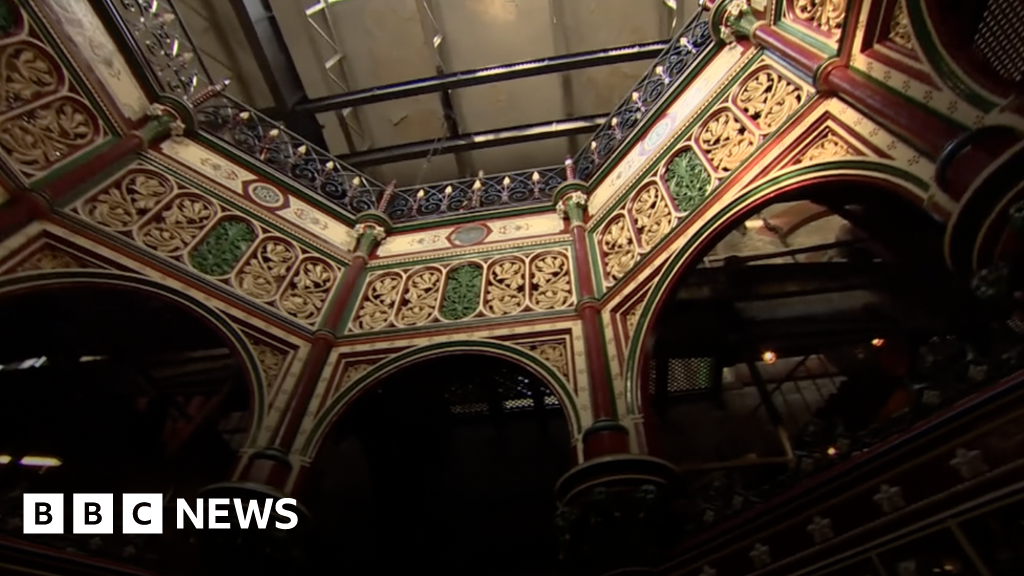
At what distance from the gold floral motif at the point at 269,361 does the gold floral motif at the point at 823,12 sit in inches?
191

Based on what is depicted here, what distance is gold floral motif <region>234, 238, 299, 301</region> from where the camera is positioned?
568cm

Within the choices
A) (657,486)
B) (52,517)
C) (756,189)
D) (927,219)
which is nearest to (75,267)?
(52,517)

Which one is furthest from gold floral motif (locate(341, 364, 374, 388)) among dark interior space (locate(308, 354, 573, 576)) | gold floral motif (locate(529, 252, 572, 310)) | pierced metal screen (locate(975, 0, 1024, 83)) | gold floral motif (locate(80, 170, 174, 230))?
pierced metal screen (locate(975, 0, 1024, 83))

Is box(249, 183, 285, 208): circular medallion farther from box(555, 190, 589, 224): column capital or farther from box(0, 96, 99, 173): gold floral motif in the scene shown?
box(555, 190, 589, 224): column capital

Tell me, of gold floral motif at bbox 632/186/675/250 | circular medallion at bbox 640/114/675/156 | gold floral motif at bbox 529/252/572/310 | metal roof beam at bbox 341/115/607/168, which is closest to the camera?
gold floral motif at bbox 632/186/675/250

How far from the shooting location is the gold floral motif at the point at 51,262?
188 inches

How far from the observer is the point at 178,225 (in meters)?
5.74

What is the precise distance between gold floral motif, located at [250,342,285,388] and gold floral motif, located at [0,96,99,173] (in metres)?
2.25

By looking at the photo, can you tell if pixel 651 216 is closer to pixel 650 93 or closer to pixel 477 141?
pixel 650 93

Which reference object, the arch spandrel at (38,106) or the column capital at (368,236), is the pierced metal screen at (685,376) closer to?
the column capital at (368,236)

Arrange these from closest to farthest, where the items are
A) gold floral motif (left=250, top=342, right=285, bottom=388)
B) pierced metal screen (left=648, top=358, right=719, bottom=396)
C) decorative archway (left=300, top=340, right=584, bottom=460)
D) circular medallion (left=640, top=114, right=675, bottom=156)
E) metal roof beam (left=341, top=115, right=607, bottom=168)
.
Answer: decorative archway (left=300, top=340, right=584, bottom=460) → gold floral motif (left=250, top=342, right=285, bottom=388) → circular medallion (left=640, top=114, right=675, bottom=156) → pierced metal screen (left=648, top=358, right=719, bottom=396) → metal roof beam (left=341, top=115, right=607, bottom=168)

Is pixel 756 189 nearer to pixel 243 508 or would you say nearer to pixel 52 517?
pixel 243 508

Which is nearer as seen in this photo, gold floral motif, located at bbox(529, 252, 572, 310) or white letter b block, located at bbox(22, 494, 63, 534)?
white letter b block, located at bbox(22, 494, 63, 534)

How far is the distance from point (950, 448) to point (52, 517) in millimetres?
4619
